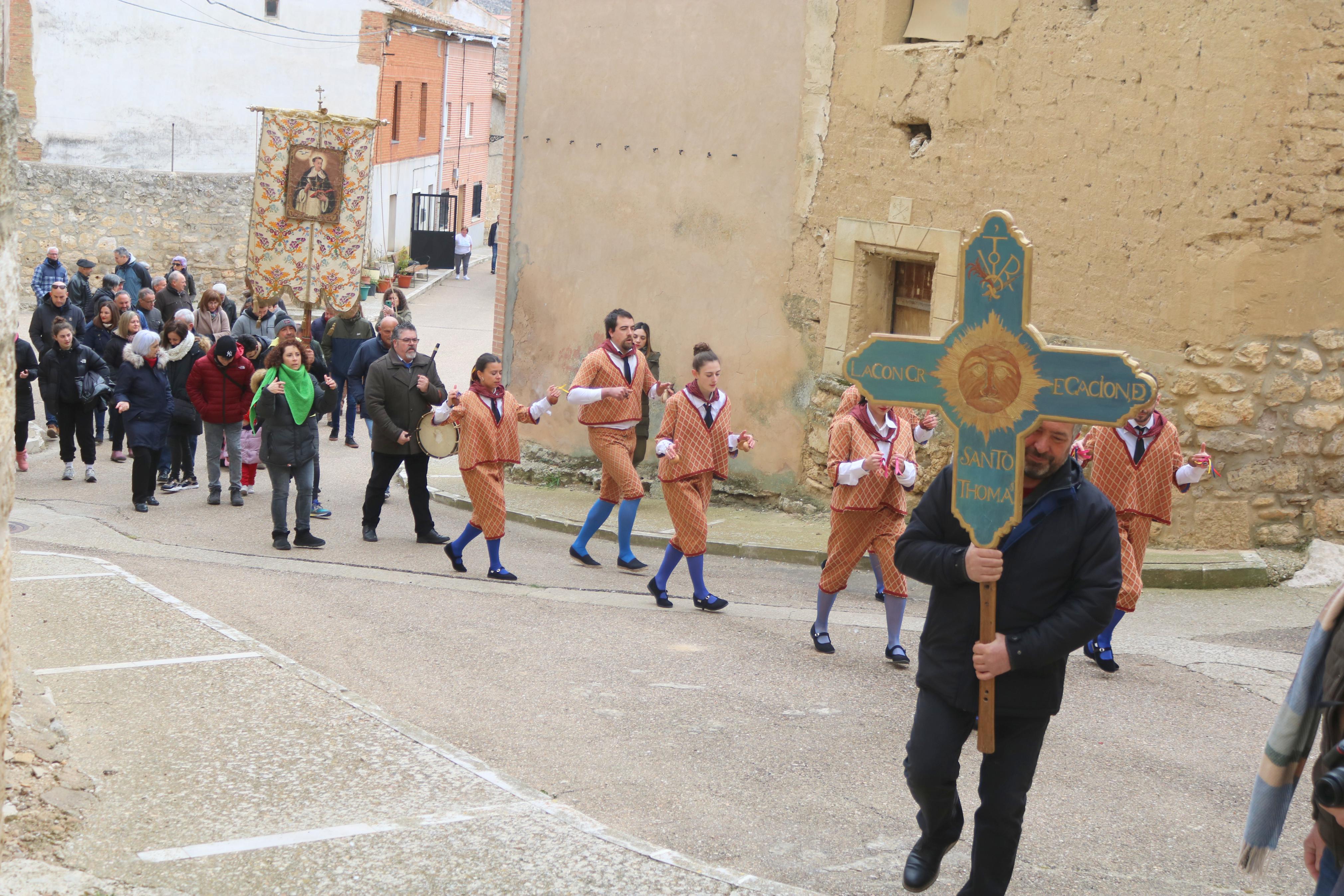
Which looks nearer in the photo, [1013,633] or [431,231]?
[1013,633]

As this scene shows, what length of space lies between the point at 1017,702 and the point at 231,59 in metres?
29.5

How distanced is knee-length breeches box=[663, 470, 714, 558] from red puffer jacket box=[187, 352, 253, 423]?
17.1 feet

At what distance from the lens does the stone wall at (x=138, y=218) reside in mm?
28141

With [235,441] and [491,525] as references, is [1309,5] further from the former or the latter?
[235,441]

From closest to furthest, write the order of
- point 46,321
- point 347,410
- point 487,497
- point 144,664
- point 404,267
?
1. point 144,664
2. point 487,497
3. point 46,321
4. point 347,410
5. point 404,267

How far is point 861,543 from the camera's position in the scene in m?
8.05

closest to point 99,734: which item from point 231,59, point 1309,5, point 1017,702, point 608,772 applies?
point 608,772

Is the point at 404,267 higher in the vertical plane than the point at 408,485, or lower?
higher

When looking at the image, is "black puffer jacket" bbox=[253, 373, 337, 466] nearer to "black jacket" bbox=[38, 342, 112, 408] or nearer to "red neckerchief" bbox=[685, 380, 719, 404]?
"black jacket" bbox=[38, 342, 112, 408]

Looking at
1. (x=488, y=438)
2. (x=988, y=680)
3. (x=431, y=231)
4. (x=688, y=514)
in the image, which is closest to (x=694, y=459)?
(x=688, y=514)

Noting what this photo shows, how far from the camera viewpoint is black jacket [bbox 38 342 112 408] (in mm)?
13227

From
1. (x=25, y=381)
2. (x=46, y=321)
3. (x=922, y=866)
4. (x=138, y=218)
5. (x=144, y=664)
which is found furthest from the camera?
(x=138, y=218)

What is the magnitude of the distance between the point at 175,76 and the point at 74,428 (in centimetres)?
1841

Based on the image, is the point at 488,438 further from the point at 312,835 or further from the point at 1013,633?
the point at 1013,633
